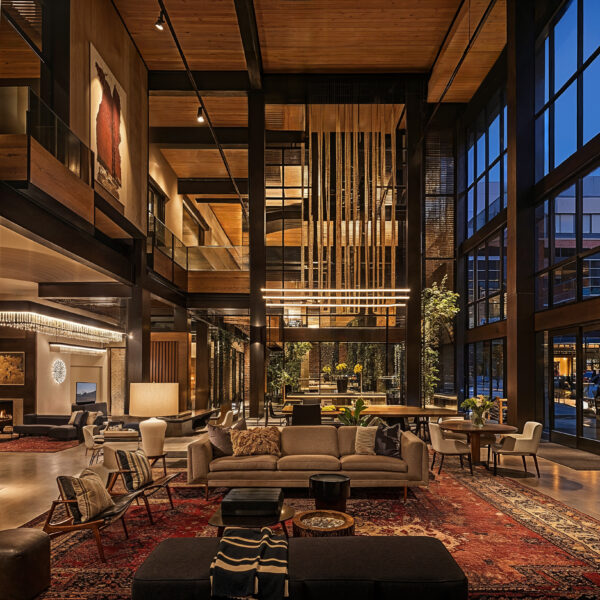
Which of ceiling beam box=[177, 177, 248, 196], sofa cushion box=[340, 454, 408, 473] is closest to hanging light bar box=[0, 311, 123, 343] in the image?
ceiling beam box=[177, 177, 248, 196]

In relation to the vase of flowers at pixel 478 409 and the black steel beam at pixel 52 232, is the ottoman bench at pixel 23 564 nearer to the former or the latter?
the black steel beam at pixel 52 232

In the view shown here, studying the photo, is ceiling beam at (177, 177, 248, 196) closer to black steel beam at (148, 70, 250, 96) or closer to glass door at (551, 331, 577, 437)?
black steel beam at (148, 70, 250, 96)

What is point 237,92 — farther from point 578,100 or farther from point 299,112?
point 578,100

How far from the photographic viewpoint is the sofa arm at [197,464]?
6496 mm

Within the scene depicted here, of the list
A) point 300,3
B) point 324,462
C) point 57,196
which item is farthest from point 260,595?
point 300,3

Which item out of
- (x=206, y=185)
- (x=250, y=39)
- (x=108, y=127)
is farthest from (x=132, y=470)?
(x=206, y=185)

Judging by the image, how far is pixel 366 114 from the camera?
14.0 meters

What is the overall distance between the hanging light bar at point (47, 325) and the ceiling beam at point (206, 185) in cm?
578

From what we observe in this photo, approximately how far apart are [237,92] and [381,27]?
11.9ft

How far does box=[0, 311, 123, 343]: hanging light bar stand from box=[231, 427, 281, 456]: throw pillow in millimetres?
7445

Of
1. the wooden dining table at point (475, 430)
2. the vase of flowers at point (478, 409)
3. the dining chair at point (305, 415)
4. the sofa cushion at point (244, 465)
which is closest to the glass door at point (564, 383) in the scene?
the wooden dining table at point (475, 430)

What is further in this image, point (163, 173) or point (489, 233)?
point (163, 173)

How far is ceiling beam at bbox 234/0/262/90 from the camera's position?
376 inches

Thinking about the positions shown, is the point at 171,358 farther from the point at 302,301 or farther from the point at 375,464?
the point at 375,464
